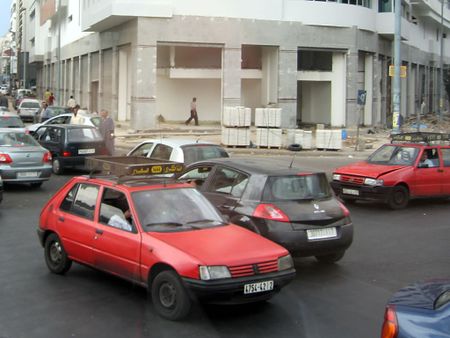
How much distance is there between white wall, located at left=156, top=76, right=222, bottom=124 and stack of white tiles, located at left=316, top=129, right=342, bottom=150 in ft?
50.4

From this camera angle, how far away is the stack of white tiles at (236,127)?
1087 inches

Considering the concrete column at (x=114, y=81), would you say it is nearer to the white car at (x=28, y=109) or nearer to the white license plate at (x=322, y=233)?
the white car at (x=28, y=109)

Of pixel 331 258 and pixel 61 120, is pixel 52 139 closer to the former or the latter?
pixel 61 120

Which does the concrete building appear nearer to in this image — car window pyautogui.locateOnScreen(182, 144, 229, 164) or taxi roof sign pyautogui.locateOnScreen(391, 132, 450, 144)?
car window pyautogui.locateOnScreen(182, 144, 229, 164)

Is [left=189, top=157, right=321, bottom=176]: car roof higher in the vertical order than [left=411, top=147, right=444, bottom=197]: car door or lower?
higher

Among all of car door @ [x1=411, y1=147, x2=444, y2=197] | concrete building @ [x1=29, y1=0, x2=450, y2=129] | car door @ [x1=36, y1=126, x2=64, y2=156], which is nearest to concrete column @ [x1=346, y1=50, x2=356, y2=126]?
concrete building @ [x1=29, y1=0, x2=450, y2=129]

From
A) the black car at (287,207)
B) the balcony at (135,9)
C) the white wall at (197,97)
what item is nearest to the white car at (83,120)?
the balcony at (135,9)

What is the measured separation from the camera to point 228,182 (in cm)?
878

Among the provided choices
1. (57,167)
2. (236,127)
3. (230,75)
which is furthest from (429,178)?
(230,75)

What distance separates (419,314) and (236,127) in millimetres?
24481

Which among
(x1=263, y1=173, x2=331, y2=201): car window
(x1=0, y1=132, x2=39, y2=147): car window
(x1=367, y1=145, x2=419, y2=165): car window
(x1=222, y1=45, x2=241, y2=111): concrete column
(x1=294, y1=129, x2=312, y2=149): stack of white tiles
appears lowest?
(x1=263, y1=173, x2=331, y2=201): car window

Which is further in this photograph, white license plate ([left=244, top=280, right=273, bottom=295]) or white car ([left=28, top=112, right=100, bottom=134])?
white car ([left=28, top=112, right=100, bottom=134])

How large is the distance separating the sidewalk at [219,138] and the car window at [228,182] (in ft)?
52.6

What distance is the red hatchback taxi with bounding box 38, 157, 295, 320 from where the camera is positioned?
5922 millimetres
